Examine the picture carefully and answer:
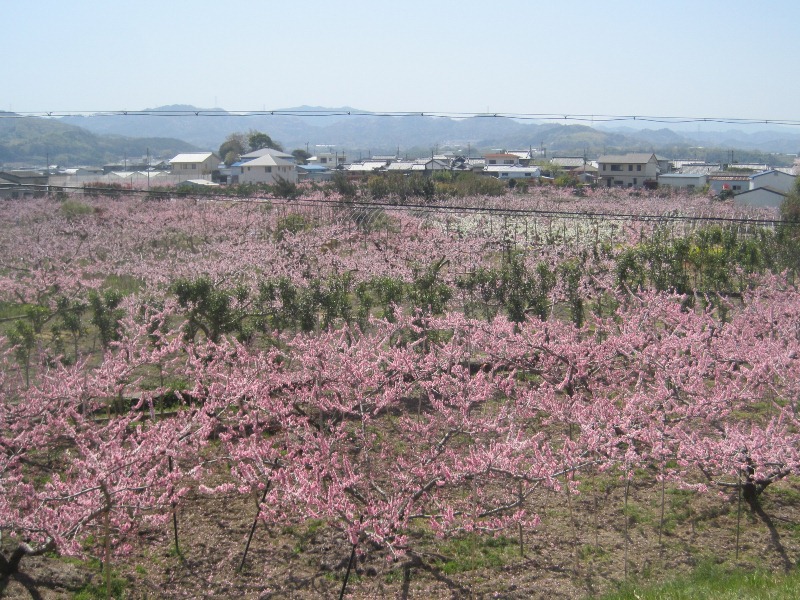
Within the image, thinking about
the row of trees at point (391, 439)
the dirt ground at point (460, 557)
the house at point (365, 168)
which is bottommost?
the dirt ground at point (460, 557)

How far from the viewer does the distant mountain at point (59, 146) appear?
11042 centimetres

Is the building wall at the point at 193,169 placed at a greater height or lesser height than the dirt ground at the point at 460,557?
greater

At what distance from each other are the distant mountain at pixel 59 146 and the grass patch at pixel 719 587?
103 meters

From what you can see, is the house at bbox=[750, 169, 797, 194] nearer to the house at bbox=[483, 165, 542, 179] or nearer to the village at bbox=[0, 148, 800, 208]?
the village at bbox=[0, 148, 800, 208]

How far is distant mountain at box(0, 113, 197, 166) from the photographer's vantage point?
362 feet

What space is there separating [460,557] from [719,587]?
2258mm

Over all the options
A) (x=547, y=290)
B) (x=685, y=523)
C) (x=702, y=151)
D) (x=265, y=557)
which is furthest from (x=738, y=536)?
(x=702, y=151)

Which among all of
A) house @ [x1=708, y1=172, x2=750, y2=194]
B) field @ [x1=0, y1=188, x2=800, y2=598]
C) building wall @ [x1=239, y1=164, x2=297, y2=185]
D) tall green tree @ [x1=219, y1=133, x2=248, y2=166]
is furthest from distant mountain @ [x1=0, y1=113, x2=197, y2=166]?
field @ [x1=0, y1=188, x2=800, y2=598]

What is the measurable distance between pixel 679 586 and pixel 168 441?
4.60 meters

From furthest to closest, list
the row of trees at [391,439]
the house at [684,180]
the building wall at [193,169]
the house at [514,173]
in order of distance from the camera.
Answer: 1. the house at [514,173]
2. the building wall at [193,169]
3. the house at [684,180]
4. the row of trees at [391,439]

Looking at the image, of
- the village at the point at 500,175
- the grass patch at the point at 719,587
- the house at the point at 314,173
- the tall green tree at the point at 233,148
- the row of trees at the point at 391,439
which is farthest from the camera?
the tall green tree at the point at 233,148

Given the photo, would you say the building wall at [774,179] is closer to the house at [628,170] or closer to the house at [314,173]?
the house at [628,170]

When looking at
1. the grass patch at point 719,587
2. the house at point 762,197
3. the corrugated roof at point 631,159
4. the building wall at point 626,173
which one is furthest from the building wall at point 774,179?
the grass patch at point 719,587

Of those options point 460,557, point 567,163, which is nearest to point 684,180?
point 567,163
